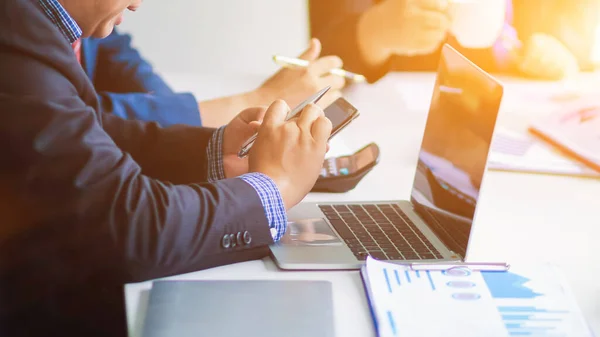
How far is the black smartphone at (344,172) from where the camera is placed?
1122 mm

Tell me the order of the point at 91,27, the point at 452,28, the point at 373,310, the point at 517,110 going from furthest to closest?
the point at 452,28 < the point at 517,110 < the point at 91,27 < the point at 373,310

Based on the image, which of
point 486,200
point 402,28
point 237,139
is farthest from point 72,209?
point 402,28

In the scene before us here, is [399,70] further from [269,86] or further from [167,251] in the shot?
[167,251]

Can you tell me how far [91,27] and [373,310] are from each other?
512mm

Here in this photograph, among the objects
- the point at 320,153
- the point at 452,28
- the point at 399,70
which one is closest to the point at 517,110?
the point at 452,28

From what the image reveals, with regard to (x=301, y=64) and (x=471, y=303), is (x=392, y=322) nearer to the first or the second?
(x=471, y=303)

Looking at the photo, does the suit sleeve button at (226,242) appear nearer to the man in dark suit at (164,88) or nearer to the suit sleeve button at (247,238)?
the suit sleeve button at (247,238)

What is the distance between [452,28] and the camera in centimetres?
175

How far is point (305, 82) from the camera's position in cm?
152

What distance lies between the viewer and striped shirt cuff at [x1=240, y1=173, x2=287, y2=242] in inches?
34.6

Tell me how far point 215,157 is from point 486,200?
0.44 meters

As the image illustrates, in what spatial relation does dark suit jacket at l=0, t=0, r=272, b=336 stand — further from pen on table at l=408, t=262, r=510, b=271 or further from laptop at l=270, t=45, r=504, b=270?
pen on table at l=408, t=262, r=510, b=271

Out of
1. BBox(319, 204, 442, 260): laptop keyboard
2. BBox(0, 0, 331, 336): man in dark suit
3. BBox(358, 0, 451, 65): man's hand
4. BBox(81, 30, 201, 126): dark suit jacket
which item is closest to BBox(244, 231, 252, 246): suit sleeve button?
BBox(0, 0, 331, 336): man in dark suit

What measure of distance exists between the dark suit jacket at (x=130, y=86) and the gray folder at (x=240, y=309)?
649mm
